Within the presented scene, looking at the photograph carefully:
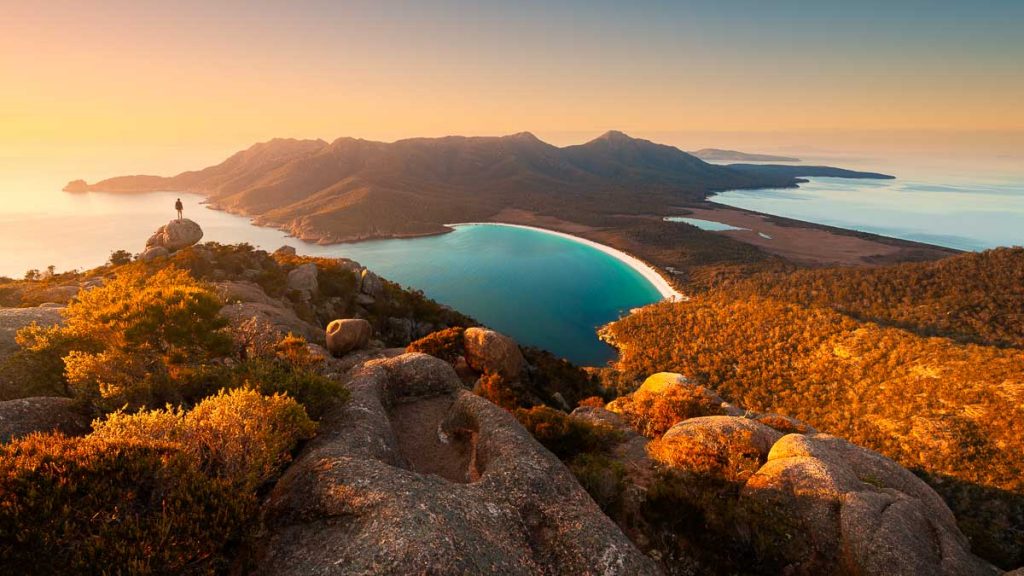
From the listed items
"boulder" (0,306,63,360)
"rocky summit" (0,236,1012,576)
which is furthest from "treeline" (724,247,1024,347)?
"boulder" (0,306,63,360)

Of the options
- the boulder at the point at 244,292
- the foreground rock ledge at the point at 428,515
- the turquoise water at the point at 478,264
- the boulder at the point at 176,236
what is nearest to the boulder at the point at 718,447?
the foreground rock ledge at the point at 428,515

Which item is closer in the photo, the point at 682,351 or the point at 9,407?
the point at 9,407

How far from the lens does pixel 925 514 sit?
45.6 feet

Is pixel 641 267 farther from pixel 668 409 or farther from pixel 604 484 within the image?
pixel 604 484

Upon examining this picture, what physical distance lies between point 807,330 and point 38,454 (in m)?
75.7

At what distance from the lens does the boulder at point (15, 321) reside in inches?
687

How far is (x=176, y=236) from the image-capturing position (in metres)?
44.0

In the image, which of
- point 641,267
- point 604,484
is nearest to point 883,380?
point 604,484

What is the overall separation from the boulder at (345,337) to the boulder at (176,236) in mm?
28914

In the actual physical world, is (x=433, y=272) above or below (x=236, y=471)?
below

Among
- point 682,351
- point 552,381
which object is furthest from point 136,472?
point 682,351

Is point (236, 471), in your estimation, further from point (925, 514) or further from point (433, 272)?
point (433, 272)

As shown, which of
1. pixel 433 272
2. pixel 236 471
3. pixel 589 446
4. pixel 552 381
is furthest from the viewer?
pixel 433 272

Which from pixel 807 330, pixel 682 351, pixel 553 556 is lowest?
pixel 682 351
